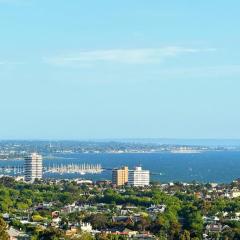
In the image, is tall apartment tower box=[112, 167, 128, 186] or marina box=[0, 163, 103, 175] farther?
marina box=[0, 163, 103, 175]

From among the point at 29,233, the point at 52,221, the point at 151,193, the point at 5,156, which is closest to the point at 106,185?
the point at 151,193

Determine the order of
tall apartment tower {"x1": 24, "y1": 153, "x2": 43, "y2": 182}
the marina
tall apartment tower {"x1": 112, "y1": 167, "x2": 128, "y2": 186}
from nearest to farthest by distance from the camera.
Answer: tall apartment tower {"x1": 112, "y1": 167, "x2": 128, "y2": 186}, tall apartment tower {"x1": 24, "y1": 153, "x2": 43, "y2": 182}, the marina

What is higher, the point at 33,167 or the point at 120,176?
the point at 33,167

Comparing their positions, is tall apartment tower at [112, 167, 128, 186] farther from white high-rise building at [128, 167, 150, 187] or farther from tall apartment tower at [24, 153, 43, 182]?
tall apartment tower at [24, 153, 43, 182]

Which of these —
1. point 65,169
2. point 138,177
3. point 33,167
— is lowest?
point 138,177

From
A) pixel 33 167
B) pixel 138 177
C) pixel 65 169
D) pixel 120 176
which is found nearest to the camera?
pixel 138 177

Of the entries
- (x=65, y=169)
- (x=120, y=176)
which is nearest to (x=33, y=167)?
(x=120, y=176)

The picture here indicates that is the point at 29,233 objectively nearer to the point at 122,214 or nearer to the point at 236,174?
the point at 122,214

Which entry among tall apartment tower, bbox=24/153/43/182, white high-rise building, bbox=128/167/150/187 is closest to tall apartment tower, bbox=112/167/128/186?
white high-rise building, bbox=128/167/150/187

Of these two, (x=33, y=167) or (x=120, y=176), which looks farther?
(x=33, y=167)

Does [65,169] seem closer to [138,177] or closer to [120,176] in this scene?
[120,176]

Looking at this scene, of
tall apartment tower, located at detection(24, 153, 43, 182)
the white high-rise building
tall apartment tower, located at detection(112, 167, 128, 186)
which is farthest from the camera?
tall apartment tower, located at detection(24, 153, 43, 182)

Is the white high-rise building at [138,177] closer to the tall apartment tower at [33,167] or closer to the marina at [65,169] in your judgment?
the tall apartment tower at [33,167]
